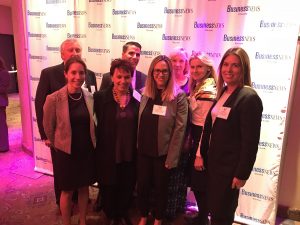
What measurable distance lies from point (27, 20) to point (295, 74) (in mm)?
3210

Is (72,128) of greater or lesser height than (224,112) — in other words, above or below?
below

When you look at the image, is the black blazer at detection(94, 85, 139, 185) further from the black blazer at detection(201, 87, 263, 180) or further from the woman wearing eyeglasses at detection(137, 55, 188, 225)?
the black blazer at detection(201, 87, 263, 180)

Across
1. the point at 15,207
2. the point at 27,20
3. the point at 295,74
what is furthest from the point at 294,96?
the point at 27,20

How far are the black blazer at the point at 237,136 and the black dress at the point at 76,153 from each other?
990 millimetres

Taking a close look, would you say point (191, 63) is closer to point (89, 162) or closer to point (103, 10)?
point (89, 162)

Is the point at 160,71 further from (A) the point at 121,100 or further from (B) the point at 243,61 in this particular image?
(B) the point at 243,61

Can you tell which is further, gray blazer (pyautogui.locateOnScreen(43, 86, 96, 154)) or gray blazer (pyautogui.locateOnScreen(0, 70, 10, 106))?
gray blazer (pyautogui.locateOnScreen(0, 70, 10, 106))

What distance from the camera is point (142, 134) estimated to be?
2139mm

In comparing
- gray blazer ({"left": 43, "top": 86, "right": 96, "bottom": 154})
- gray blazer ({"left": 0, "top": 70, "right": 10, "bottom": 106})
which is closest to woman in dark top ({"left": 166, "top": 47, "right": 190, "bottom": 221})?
gray blazer ({"left": 43, "top": 86, "right": 96, "bottom": 154})

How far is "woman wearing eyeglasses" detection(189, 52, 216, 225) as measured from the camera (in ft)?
6.97

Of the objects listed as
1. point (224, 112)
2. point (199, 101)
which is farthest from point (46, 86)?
point (224, 112)

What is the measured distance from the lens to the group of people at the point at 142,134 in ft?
6.25

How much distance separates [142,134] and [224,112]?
72 centimetres

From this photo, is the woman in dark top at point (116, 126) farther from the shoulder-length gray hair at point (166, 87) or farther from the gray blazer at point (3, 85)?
the gray blazer at point (3, 85)
